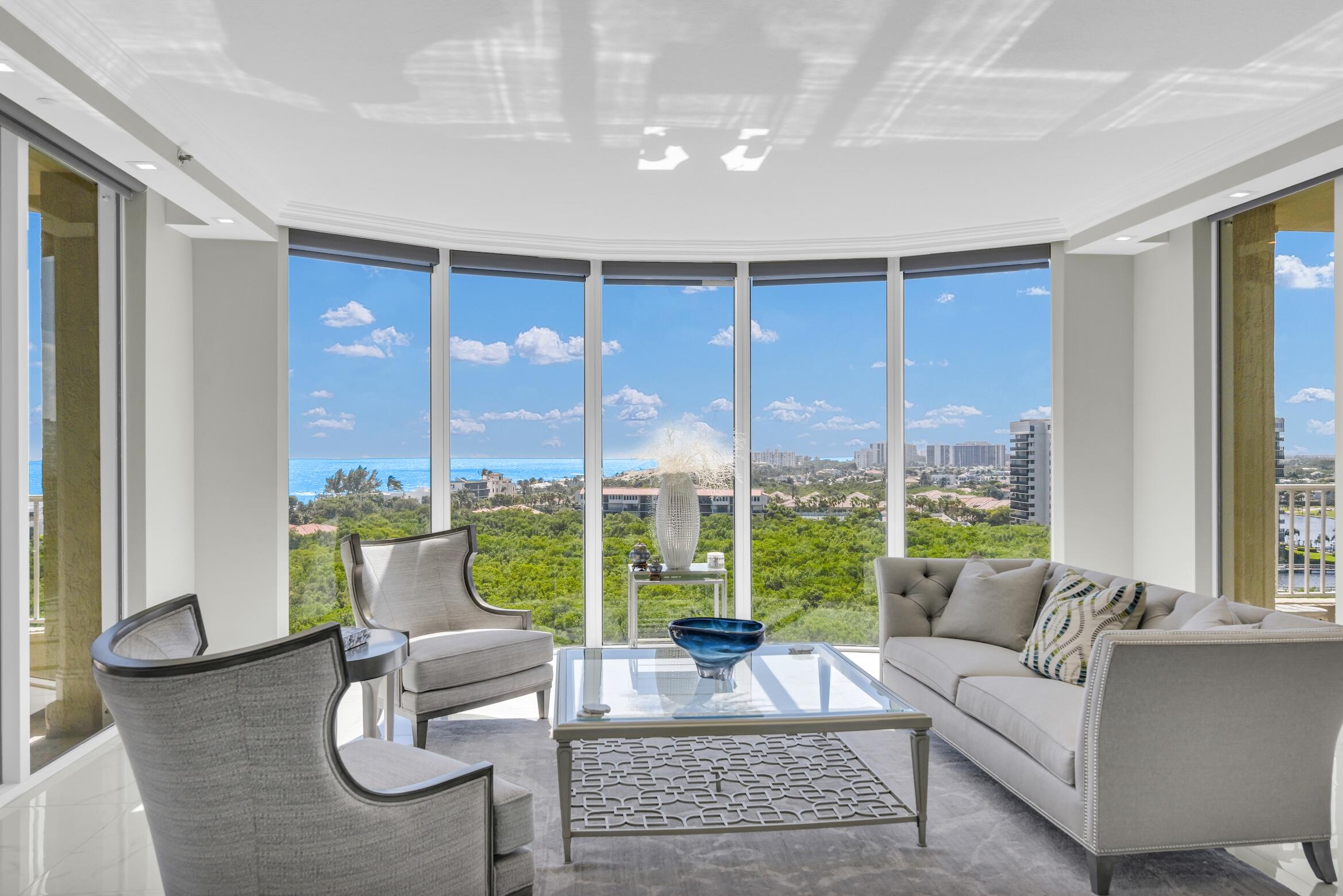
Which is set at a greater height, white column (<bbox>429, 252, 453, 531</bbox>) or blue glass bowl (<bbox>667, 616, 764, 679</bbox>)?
white column (<bbox>429, 252, 453, 531</bbox>)

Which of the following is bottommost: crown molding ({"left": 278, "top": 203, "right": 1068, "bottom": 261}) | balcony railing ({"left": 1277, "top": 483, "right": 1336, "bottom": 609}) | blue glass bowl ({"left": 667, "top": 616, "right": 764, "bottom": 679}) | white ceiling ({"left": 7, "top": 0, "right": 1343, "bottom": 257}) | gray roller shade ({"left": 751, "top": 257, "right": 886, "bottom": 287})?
blue glass bowl ({"left": 667, "top": 616, "right": 764, "bottom": 679})

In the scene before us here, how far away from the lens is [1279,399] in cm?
435

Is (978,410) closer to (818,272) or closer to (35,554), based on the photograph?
(818,272)

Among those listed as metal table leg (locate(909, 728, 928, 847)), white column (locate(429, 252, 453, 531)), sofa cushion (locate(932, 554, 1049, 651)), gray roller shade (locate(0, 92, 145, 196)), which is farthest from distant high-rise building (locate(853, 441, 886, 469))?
gray roller shade (locate(0, 92, 145, 196))

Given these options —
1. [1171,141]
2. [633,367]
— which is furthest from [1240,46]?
[633,367]

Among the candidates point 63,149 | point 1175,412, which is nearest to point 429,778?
point 63,149

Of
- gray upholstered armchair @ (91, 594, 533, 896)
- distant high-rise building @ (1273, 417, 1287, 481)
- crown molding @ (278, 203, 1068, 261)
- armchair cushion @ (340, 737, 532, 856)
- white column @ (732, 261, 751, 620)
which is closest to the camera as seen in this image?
gray upholstered armchair @ (91, 594, 533, 896)

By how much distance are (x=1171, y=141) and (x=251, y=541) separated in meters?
4.89

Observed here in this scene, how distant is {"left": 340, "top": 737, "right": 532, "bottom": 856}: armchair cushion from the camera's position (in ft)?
7.24

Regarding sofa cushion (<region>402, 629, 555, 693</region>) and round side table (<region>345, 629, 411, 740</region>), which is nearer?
round side table (<region>345, 629, 411, 740</region>)

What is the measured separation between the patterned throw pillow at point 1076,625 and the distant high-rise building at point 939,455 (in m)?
2.23

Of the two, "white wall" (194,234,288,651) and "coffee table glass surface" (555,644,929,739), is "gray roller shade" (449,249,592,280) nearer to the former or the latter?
"white wall" (194,234,288,651)

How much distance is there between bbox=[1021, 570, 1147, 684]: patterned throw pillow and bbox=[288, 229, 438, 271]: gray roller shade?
3.98m

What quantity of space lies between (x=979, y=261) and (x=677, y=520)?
2493 mm
